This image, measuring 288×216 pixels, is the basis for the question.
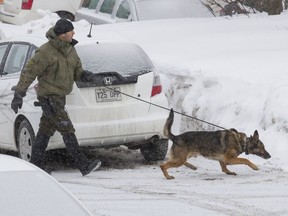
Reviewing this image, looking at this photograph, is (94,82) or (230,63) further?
(230,63)

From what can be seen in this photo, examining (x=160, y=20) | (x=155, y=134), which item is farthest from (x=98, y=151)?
(x=160, y=20)

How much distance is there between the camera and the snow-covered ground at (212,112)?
8656mm

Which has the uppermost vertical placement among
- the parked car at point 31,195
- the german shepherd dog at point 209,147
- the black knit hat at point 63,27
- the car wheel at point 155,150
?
the parked car at point 31,195

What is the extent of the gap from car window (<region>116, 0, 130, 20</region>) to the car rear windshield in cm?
947

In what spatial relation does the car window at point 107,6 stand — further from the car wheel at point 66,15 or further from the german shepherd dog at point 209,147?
the german shepherd dog at point 209,147

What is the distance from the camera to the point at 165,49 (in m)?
15.5

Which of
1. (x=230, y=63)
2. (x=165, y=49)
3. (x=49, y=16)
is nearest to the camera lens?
(x=230, y=63)

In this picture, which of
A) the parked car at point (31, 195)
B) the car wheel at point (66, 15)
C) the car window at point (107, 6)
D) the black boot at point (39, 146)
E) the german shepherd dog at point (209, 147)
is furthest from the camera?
the car wheel at point (66, 15)

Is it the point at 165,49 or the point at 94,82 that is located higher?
the point at 94,82

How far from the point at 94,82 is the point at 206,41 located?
18.5 feet

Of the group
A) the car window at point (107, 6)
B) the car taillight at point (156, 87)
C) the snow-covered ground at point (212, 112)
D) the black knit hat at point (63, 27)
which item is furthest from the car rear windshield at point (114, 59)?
the car window at point (107, 6)

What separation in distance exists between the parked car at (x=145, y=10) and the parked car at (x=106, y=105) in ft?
29.8

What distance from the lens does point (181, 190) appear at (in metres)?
9.34

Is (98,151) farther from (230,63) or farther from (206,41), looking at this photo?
(206,41)
